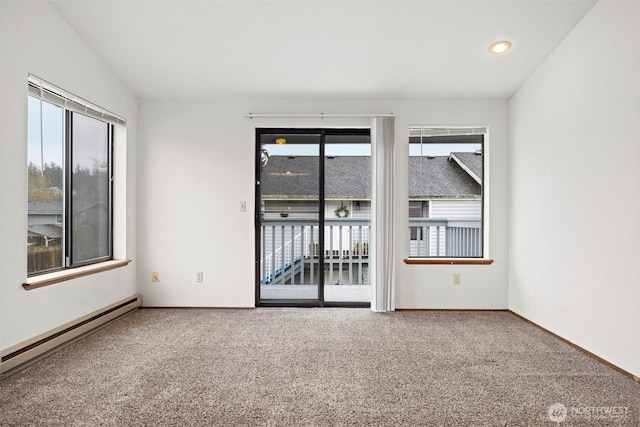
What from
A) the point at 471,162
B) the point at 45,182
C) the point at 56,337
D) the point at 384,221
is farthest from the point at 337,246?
the point at 45,182

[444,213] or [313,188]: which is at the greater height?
[313,188]

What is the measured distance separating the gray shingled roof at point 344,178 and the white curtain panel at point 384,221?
250mm

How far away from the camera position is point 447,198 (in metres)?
3.57

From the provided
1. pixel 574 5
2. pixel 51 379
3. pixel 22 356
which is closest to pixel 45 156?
pixel 22 356

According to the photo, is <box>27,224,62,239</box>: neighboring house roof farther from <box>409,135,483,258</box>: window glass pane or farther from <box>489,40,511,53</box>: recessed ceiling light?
<box>489,40,511,53</box>: recessed ceiling light

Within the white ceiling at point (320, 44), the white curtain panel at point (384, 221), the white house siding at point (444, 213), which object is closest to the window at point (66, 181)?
the white ceiling at point (320, 44)

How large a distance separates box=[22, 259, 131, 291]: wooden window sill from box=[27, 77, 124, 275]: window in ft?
0.24

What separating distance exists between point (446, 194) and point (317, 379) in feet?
8.00

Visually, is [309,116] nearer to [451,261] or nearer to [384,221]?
[384,221]

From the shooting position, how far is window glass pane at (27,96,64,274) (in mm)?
2330

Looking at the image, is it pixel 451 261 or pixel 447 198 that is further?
pixel 447 198

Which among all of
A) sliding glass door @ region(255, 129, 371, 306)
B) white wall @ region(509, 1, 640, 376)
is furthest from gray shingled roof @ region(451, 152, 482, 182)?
sliding glass door @ region(255, 129, 371, 306)

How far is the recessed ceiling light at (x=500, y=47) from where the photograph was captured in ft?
8.66

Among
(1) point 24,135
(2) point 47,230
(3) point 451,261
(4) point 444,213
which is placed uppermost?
(1) point 24,135
